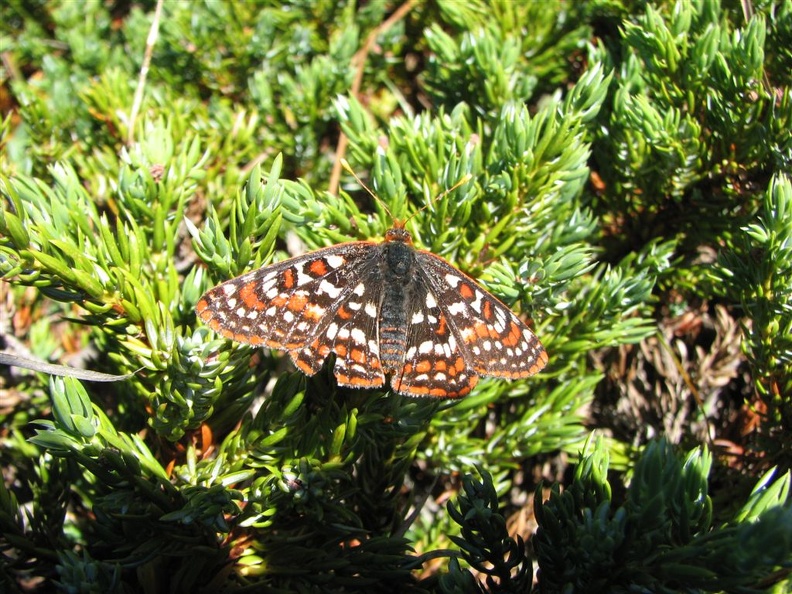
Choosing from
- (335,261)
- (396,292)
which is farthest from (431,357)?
(335,261)

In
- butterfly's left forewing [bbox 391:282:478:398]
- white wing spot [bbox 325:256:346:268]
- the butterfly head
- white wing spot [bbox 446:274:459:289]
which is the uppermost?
the butterfly head

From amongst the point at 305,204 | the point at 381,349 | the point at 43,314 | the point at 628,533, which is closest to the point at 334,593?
the point at 381,349

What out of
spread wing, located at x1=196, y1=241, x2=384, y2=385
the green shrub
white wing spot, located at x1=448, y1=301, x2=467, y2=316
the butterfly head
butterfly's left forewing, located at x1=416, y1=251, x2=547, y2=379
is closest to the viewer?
the green shrub

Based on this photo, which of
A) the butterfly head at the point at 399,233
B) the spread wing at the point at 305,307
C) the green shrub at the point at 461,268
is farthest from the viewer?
the butterfly head at the point at 399,233

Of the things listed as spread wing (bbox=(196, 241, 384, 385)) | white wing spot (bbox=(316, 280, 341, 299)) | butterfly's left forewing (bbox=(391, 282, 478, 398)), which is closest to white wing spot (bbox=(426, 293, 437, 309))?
butterfly's left forewing (bbox=(391, 282, 478, 398))

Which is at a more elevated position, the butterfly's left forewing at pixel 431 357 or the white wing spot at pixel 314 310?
the white wing spot at pixel 314 310

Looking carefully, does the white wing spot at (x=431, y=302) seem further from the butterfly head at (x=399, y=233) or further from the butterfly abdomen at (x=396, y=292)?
the butterfly head at (x=399, y=233)

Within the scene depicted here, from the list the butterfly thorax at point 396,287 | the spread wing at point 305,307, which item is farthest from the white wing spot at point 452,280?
the spread wing at point 305,307

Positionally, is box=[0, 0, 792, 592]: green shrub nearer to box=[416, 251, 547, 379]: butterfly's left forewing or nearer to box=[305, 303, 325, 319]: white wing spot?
box=[416, 251, 547, 379]: butterfly's left forewing
